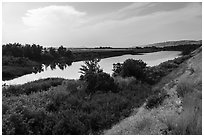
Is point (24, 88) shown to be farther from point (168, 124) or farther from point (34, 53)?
point (34, 53)

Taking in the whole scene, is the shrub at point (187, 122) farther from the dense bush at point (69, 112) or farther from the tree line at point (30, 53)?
the tree line at point (30, 53)

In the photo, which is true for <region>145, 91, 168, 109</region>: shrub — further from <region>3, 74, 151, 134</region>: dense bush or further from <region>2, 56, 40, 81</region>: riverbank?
<region>2, 56, 40, 81</region>: riverbank

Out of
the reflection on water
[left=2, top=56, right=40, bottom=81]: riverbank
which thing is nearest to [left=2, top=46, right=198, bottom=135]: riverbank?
the reflection on water

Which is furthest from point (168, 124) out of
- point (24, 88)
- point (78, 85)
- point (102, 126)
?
point (24, 88)

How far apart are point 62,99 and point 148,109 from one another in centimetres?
349

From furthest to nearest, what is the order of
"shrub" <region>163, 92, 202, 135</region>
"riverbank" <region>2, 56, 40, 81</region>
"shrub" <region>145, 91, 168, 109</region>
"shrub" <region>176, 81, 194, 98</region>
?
"riverbank" <region>2, 56, 40, 81</region>
"shrub" <region>176, 81, 194, 98</region>
"shrub" <region>145, 91, 168, 109</region>
"shrub" <region>163, 92, 202, 135</region>

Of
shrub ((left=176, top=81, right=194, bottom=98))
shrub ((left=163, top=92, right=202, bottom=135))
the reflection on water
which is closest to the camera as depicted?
shrub ((left=163, top=92, right=202, bottom=135))

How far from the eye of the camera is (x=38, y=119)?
8156mm

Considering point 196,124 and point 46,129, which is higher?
point 196,124

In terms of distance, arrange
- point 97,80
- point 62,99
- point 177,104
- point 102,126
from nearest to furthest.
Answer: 1. point 102,126
2. point 177,104
3. point 62,99
4. point 97,80

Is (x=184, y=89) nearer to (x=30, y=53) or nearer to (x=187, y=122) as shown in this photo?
(x=187, y=122)

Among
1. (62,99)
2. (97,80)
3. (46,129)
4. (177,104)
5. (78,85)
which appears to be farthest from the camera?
(78,85)

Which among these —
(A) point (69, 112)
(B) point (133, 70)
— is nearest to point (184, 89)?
(A) point (69, 112)

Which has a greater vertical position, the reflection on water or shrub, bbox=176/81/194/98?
shrub, bbox=176/81/194/98
